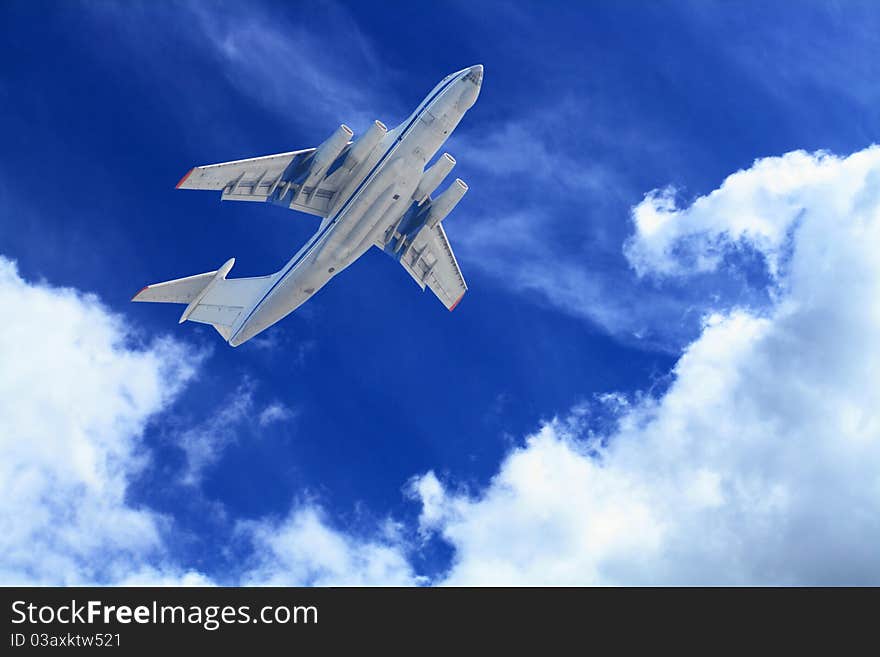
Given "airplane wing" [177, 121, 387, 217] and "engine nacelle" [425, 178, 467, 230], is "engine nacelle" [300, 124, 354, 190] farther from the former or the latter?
"engine nacelle" [425, 178, 467, 230]

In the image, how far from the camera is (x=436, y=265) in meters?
39.7

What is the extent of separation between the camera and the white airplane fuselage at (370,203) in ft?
98.4

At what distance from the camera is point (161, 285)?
38438 mm

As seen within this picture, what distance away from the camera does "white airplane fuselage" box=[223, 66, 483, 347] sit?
98.4ft

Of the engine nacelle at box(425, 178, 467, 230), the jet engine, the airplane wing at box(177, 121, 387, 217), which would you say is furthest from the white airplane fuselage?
the engine nacelle at box(425, 178, 467, 230)

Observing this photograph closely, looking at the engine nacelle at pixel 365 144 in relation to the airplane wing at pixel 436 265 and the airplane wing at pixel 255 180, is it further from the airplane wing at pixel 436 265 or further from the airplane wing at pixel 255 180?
the airplane wing at pixel 436 265

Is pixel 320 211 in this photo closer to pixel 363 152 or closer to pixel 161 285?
pixel 363 152

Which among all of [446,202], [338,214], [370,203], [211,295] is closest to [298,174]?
[338,214]

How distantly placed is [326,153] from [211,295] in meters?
11.2

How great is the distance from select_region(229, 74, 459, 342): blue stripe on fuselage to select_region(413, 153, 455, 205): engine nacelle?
2.21m

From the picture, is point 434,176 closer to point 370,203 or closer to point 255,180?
point 370,203

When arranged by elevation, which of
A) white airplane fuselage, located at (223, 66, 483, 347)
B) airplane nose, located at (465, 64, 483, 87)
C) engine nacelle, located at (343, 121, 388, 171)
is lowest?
white airplane fuselage, located at (223, 66, 483, 347)

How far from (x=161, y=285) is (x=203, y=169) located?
9.25 m
